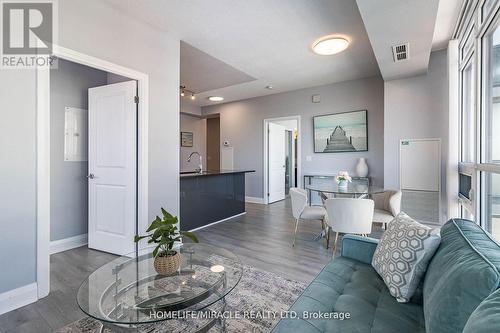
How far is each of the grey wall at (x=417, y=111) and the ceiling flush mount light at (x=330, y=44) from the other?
1.37m

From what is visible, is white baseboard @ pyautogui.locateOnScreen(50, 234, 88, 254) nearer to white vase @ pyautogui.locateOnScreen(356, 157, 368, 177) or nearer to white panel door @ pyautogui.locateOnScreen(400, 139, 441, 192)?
white vase @ pyautogui.locateOnScreen(356, 157, 368, 177)

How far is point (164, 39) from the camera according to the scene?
3.04 meters

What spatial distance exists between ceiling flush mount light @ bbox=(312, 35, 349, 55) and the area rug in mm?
2987

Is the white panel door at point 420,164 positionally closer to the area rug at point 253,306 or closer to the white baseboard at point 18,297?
the area rug at point 253,306

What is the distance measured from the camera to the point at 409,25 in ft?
8.06

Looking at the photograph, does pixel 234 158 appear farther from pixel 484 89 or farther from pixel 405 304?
pixel 405 304

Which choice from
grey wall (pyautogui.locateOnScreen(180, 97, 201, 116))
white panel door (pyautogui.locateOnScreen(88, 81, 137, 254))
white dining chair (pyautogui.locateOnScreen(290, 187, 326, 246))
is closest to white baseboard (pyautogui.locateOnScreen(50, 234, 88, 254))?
white panel door (pyautogui.locateOnScreen(88, 81, 137, 254))

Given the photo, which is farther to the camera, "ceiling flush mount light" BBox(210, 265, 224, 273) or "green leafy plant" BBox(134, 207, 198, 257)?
"ceiling flush mount light" BBox(210, 265, 224, 273)

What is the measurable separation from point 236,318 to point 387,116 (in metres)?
3.97

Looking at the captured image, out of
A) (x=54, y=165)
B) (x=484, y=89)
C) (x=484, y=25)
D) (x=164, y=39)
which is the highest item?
(x=164, y=39)

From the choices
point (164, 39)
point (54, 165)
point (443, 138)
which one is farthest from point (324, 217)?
point (54, 165)

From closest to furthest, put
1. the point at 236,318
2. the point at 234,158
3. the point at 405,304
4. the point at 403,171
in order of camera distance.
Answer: the point at 405,304, the point at 236,318, the point at 403,171, the point at 234,158

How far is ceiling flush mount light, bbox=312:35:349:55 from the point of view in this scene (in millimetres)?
3227

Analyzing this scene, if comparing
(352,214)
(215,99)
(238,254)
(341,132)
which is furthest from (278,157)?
(352,214)
